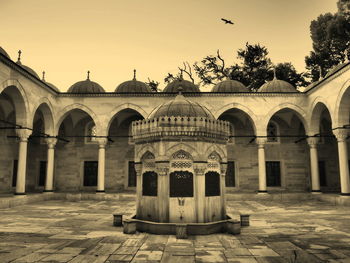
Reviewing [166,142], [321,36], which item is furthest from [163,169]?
[321,36]

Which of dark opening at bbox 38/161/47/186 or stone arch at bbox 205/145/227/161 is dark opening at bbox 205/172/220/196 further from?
dark opening at bbox 38/161/47/186

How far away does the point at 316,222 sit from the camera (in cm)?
995

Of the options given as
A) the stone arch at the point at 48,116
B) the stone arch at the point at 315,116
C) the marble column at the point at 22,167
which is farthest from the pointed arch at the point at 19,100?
the stone arch at the point at 315,116

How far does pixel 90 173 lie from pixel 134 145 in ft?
13.1

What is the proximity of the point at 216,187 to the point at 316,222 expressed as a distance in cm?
417

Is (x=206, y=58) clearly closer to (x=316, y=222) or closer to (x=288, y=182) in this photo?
(x=288, y=182)

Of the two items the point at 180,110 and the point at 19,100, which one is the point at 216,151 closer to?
the point at 180,110

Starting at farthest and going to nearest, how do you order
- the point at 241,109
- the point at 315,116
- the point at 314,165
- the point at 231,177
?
the point at 231,177 → the point at 241,109 → the point at 314,165 → the point at 315,116

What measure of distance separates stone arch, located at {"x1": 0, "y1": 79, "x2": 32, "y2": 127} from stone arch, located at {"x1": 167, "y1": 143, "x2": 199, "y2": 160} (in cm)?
1014

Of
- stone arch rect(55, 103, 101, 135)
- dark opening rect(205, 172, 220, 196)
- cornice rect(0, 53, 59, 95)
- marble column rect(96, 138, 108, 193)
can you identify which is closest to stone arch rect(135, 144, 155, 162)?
dark opening rect(205, 172, 220, 196)

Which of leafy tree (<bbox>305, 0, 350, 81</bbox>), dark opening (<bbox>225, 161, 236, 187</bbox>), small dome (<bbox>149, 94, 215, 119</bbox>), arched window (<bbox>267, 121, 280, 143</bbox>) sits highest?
leafy tree (<bbox>305, 0, 350, 81</bbox>)

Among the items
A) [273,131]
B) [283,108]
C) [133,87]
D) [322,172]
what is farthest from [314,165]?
[133,87]

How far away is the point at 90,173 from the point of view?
70.9 feet

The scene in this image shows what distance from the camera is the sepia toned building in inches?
725
